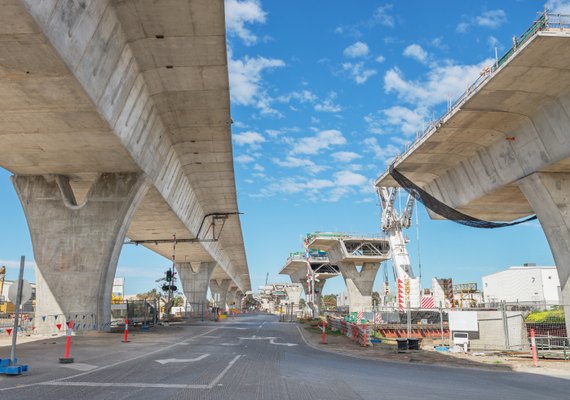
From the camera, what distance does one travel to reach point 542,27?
16.2 meters

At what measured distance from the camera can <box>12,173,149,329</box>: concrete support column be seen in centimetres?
2430

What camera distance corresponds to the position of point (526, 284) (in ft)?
236

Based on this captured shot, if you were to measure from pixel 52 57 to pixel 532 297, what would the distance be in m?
76.5

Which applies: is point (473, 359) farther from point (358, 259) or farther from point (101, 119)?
point (358, 259)

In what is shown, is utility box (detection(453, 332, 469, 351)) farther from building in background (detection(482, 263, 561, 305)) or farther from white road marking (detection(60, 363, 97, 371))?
building in background (detection(482, 263, 561, 305))

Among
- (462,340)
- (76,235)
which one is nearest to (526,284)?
(462,340)

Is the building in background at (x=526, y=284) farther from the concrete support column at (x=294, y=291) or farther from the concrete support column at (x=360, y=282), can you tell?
the concrete support column at (x=294, y=291)

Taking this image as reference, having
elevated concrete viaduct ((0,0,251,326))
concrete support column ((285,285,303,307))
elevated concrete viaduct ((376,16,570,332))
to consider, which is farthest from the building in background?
elevated concrete viaduct ((0,0,251,326))

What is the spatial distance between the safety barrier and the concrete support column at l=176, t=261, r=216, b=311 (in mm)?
32539

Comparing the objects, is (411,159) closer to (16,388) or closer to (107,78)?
(107,78)

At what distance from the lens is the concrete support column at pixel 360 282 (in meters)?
63.0

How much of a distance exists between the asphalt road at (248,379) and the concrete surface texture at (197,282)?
156 ft

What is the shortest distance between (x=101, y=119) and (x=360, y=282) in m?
51.1

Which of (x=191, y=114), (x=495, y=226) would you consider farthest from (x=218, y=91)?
(x=495, y=226)
